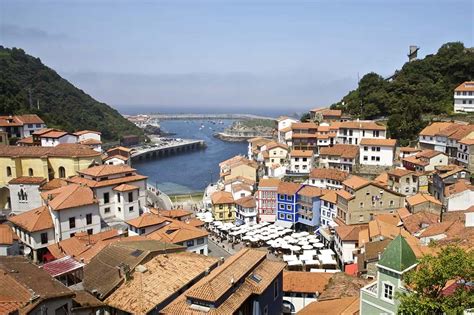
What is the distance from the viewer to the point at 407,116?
163ft

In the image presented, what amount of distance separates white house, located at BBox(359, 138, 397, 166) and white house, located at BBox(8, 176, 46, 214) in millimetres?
33189

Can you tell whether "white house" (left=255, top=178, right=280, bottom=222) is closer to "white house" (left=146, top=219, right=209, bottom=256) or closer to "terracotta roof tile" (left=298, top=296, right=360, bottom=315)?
"white house" (left=146, top=219, right=209, bottom=256)

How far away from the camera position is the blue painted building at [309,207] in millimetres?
35938

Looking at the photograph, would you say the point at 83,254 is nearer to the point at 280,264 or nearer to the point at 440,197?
the point at 280,264

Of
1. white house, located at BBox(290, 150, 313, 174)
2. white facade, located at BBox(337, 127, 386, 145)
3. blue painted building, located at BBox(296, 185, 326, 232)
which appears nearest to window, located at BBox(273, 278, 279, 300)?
blue painted building, located at BBox(296, 185, 326, 232)

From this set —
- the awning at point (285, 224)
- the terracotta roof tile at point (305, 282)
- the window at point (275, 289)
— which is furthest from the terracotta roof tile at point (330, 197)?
the window at point (275, 289)

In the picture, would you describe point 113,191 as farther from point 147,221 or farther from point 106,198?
point 147,221

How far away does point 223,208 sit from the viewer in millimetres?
40188

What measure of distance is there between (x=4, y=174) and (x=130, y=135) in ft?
249

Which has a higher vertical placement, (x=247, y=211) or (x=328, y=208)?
(x=328, y=208)

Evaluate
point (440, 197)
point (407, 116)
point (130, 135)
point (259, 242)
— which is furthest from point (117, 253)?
point (130, 135)

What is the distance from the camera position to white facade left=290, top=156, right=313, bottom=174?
47.0 m

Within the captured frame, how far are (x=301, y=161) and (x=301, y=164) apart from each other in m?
0.36

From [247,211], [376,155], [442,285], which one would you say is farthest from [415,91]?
[442,285]
